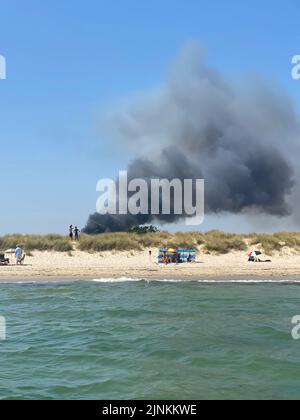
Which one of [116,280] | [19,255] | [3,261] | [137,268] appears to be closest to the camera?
[116,280]

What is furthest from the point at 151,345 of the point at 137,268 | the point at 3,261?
the point at 3,261

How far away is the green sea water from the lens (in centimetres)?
955

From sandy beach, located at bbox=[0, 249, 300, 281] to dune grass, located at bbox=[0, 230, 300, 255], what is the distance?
95cm

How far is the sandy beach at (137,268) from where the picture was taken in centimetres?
2616

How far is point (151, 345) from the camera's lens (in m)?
12.6

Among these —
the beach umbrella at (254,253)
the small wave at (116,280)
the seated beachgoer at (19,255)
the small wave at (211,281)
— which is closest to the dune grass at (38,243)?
the seated beachgoer at (19,255)

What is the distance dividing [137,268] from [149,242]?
7.03m

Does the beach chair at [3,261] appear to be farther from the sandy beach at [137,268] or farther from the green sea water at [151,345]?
the green sea water at [151,345]

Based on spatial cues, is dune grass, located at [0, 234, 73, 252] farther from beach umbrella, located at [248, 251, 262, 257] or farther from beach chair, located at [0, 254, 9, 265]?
beach umbrella, located at [248, 251, 262, 257]

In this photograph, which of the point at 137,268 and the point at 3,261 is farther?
the point at 3,261

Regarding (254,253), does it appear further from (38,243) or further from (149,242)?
(38,243)

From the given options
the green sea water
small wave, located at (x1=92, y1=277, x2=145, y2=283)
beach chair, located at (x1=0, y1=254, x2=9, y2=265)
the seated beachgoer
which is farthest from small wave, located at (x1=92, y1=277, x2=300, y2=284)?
beach chair, located at (x1=0, y1=254, x2=9, y2=265)

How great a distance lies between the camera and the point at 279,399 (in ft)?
29.4

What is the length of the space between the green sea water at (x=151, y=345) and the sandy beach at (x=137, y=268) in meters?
4.74
